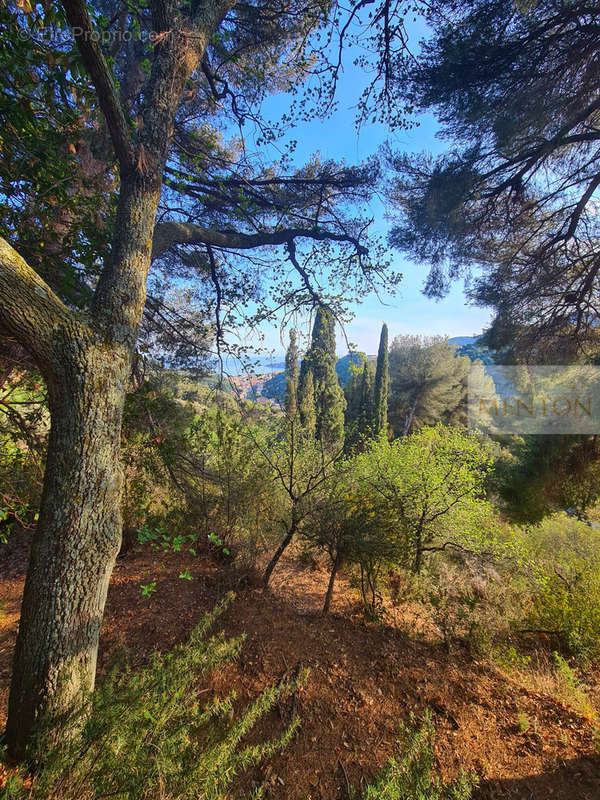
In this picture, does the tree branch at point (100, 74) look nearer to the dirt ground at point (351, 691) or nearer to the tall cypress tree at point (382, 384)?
the dirt ground at point (351, 691)

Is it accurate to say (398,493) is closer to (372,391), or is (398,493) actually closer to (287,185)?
(287,185)

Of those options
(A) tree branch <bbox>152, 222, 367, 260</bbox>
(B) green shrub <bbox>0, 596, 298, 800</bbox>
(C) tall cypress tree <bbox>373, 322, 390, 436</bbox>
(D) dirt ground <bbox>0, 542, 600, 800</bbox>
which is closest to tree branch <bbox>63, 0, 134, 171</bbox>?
(A) tree branch <bbox>152, 222, 367, 260</bbox>

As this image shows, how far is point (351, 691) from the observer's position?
2.69 metres

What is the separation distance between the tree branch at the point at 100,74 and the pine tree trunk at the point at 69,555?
1.26m

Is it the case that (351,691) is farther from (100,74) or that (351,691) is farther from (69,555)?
(100,74)

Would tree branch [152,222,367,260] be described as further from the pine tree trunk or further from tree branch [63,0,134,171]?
the pine tree trunk

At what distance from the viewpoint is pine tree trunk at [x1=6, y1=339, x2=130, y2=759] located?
4.37ft

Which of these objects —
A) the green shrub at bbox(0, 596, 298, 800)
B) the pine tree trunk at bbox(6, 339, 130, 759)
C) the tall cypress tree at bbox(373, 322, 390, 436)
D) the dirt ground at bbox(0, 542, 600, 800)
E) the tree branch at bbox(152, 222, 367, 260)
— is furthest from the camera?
the tall cypress tree at bbox(373, 322, 390, 436)

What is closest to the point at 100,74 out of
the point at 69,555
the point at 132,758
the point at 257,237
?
the point at 257,237

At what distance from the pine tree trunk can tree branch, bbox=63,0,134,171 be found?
126 cm

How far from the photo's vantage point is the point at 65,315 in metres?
1.40

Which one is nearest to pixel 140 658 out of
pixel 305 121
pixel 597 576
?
pixel 305 121

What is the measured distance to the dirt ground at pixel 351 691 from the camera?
2086 millimetres

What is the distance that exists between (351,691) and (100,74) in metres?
4.84
